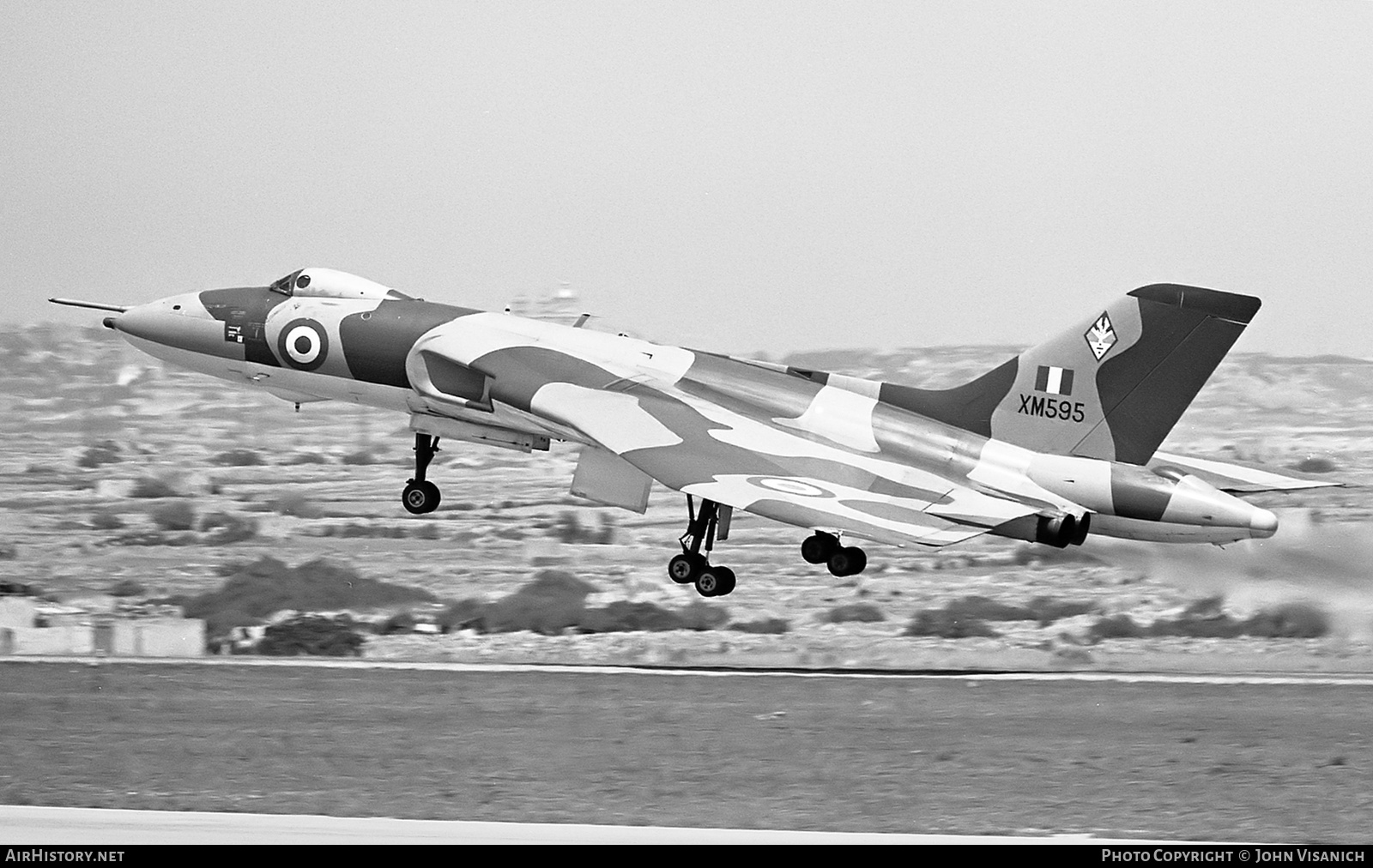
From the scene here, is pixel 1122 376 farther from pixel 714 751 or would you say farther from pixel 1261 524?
pixel 714 751

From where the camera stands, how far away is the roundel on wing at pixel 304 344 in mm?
27609

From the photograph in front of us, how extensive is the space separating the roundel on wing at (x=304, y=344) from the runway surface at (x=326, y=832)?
837cm

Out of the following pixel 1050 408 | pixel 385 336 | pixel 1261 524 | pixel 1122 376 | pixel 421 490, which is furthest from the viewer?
pixel 421 490

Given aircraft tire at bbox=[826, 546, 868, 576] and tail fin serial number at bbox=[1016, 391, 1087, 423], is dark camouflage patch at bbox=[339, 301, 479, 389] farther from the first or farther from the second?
tail fin serial number at bbox=[1016, 391, 1087, 423]

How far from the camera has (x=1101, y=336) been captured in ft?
81.8

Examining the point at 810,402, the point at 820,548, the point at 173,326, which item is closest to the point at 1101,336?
the point at 810,402

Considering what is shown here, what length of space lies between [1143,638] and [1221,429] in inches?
1319

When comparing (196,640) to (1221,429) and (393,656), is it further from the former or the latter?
(1221,429)

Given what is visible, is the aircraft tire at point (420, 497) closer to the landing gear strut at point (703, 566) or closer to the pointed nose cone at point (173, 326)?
the pointed nose cone at point (173, 326)

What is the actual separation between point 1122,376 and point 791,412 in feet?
15.4

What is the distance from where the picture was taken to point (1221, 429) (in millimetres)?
71938

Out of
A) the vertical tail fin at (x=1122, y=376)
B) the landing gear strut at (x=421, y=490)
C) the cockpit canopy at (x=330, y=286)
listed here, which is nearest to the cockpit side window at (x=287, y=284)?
the cockpit canopy at (x=330, y=286)

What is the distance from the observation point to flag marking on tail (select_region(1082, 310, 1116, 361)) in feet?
81.5

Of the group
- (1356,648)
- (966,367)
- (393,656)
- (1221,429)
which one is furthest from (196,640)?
(1221,429)
